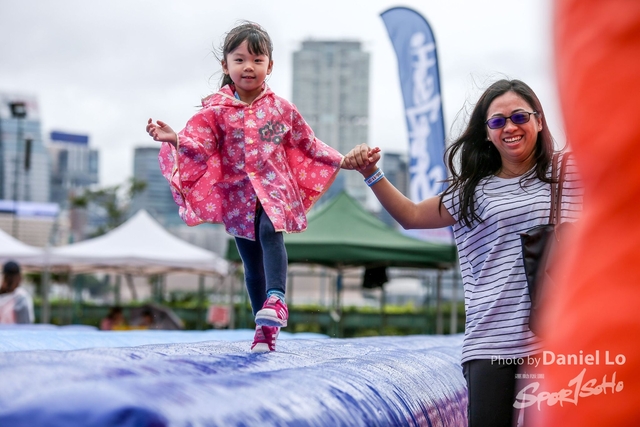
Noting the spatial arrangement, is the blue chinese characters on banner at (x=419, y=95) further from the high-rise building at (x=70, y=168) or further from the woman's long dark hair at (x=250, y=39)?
the high-rise building at (x=70, y=168)

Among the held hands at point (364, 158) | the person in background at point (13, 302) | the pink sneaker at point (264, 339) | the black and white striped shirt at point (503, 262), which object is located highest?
the held hands at point (364, 158)

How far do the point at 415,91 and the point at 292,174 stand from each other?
589 centimetres

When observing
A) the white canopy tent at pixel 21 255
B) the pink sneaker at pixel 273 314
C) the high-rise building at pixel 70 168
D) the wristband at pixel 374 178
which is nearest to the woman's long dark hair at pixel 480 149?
the wristband at pixel 374 178

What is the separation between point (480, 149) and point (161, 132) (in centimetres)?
110

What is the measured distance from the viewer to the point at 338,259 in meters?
9.18

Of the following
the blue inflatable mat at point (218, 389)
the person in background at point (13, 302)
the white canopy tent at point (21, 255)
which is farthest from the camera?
the white canopy tent at point (21, 255)

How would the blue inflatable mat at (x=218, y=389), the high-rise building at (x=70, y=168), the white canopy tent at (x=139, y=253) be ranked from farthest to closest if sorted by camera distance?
the high-rise building at (x=70, y=168) < the white canopy tent at (x=139, y=253) < the blue inflatable mat at (x=218, y=389)

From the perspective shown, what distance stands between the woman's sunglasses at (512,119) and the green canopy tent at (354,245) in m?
6.58

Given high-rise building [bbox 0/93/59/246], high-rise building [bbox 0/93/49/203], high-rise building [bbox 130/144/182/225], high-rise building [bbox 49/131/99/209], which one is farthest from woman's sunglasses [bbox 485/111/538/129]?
high-rise building [bbox 0/93/49/203]

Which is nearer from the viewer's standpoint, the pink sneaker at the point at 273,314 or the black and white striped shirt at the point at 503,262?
the black and white striped shirt at the point at 503,262

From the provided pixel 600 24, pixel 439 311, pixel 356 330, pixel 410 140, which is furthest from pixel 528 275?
pixel 356 330

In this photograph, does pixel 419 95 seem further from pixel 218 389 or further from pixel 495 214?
pixel 218 389

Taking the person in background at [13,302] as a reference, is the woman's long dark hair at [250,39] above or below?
above

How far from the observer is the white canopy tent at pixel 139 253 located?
12.0 meters
